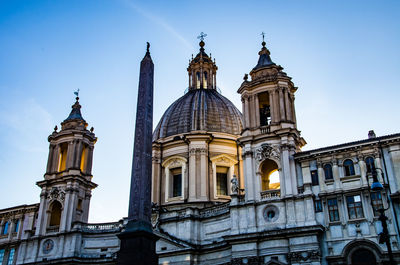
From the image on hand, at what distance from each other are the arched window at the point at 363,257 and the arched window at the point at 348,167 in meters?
5.07

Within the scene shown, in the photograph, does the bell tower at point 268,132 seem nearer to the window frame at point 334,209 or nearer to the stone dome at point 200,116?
the window frame at point 334,209

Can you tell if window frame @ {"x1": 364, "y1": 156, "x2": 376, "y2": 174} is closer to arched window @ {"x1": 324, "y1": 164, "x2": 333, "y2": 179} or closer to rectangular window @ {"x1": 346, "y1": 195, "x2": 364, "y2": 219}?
rectangular window @ {"x1": 346, "y1": 195, "x2": 364, "y2": 219}

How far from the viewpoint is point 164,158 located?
147ft

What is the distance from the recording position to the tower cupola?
171 feet

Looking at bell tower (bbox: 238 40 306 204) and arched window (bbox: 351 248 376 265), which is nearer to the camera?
arched window (bbox: 351 248 376 265)

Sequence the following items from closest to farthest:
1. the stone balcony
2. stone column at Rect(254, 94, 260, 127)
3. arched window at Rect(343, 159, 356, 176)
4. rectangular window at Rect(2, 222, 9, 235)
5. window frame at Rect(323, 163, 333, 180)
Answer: arched window at Rect(343, 159, 356, 176)
window frame at Rect(323, 163, 333, 180)
the stone balcony
stone column at Rect(254, 94, 260, 127)
rectangular window at Rect(2, 222, 9, 235)

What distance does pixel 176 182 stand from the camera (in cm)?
4400

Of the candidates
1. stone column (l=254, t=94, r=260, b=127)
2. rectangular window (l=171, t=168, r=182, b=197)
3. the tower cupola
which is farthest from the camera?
the tower cupola

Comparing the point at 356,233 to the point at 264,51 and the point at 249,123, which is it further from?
the point at 264,51

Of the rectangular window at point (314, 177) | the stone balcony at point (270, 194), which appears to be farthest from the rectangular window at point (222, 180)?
the rectangular window at point (314, 177)

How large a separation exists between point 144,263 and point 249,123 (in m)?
20.3

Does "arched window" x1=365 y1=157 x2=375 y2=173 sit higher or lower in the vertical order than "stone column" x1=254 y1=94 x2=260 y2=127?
lower


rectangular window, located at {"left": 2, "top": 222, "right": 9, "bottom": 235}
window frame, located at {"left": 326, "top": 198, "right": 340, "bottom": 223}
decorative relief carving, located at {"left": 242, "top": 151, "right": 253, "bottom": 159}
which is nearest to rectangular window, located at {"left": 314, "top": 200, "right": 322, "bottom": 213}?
window frame, located at {"left": 326, "top": 198, "right": 340, "bottom": 223}

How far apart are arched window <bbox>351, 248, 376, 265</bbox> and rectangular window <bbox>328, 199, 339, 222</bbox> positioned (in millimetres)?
2451
